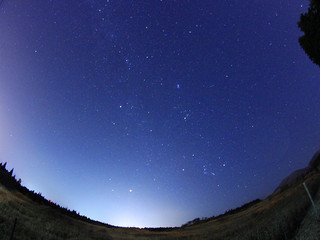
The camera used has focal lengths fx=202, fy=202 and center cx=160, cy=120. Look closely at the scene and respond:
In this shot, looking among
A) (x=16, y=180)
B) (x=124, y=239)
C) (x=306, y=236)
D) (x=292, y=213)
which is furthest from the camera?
(x=16, y=180)

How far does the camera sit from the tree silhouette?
11.9 m

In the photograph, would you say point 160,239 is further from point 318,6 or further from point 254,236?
point 318,6

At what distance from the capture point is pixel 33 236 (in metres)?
13.6

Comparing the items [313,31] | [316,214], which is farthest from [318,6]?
[316,214]

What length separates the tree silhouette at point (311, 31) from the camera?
39.1 ft

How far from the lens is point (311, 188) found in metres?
14.2

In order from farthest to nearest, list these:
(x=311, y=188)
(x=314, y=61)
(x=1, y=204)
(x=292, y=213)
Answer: (x=1, y=204)
(x=311, y=188)
(x=314, y=61)
(x=292, y=213)

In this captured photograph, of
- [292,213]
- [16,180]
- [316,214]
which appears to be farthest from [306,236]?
[16,180]

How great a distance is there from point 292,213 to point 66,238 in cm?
1780

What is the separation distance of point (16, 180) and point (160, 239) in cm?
2858

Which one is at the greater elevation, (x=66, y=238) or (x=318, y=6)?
(x=318, y=6)

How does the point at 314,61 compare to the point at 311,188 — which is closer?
the point at 314,61

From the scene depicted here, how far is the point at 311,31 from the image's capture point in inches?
486

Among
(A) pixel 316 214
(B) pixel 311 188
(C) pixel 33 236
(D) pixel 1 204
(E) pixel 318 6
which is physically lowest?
(C) pixel 33 236
